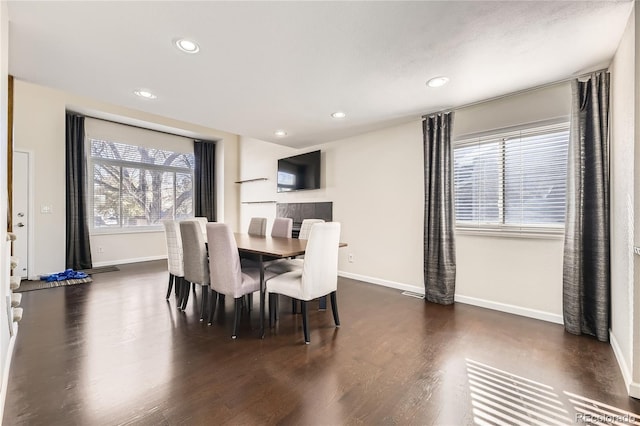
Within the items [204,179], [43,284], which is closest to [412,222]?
[204,179]

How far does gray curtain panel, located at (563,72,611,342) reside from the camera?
2.25 m

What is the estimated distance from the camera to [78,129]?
15.6 ft

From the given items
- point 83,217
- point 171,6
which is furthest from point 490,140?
point 83,217

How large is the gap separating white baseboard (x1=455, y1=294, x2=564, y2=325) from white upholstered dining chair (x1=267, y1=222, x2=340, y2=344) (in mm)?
1796

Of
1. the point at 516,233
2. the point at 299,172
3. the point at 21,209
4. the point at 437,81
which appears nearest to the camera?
the point at 437,81

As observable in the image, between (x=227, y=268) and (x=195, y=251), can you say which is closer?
(x=227, y=268)

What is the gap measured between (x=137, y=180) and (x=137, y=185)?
104 millimetres

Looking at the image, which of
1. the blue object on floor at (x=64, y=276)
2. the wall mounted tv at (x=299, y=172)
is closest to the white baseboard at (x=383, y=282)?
the wall mounted tv at (x=299, y=172)

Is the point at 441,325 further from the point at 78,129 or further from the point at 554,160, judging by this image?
the point at 78,129

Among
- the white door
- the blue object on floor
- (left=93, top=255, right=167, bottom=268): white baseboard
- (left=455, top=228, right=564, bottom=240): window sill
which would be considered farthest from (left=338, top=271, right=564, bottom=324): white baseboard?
the white door

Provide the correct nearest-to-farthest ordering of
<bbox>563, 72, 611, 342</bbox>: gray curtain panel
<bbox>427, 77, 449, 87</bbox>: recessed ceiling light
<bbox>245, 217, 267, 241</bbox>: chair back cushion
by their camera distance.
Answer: <bbox>563, 72, 611, 342</bbox>: gray curtain panel < <bbox>427, 77, 449, 87</bbox>: recessed ceiling light < <bbox>245, 217, 267, 241</bbox>: chair back cushion

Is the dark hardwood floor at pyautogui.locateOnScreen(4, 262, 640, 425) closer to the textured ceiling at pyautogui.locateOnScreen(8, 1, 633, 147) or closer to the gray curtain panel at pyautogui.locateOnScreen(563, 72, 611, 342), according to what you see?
the gray curtain panel at pyautogui.locateOnScreen(563, 72, 611, 342)

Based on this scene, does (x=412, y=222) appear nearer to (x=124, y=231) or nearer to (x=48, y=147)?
(x=124, y=231)

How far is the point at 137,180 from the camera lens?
5621mm
